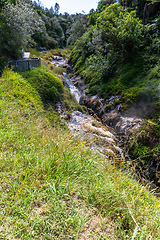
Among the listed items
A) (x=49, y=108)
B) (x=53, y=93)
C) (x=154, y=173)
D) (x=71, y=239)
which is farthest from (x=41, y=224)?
(x=53, y=93)

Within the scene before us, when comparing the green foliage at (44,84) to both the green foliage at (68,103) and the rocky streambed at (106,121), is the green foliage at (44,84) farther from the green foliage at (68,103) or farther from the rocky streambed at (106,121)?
the rocky streambed at (106,121)

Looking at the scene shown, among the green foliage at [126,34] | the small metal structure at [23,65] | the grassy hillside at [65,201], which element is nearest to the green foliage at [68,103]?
the small metal structure at [23,65]

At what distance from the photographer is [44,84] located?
10539mm

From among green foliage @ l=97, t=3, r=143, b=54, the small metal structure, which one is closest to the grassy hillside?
the small metal structure

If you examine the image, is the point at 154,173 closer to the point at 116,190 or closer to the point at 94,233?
the point at 116,190

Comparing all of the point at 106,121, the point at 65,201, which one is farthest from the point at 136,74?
the point at 65,201

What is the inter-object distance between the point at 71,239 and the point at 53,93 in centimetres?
988

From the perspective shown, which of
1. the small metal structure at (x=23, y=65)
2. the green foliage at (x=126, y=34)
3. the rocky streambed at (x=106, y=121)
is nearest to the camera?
the rocky streambed at (x=106, y=121)

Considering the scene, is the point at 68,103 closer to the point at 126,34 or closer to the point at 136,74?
the point at 136,74

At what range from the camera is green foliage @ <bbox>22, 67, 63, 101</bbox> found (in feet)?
32.6

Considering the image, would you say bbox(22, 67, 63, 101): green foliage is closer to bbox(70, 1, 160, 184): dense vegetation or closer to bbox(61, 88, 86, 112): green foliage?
bbox(61, 88, 86, 112): green foliage

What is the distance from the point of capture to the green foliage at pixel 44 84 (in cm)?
993

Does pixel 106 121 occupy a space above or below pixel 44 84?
below

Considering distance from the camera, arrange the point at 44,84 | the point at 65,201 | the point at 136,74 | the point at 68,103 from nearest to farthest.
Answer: the point at 65,201, the point at 136,74, the point at 44,84, the point at 68,103
